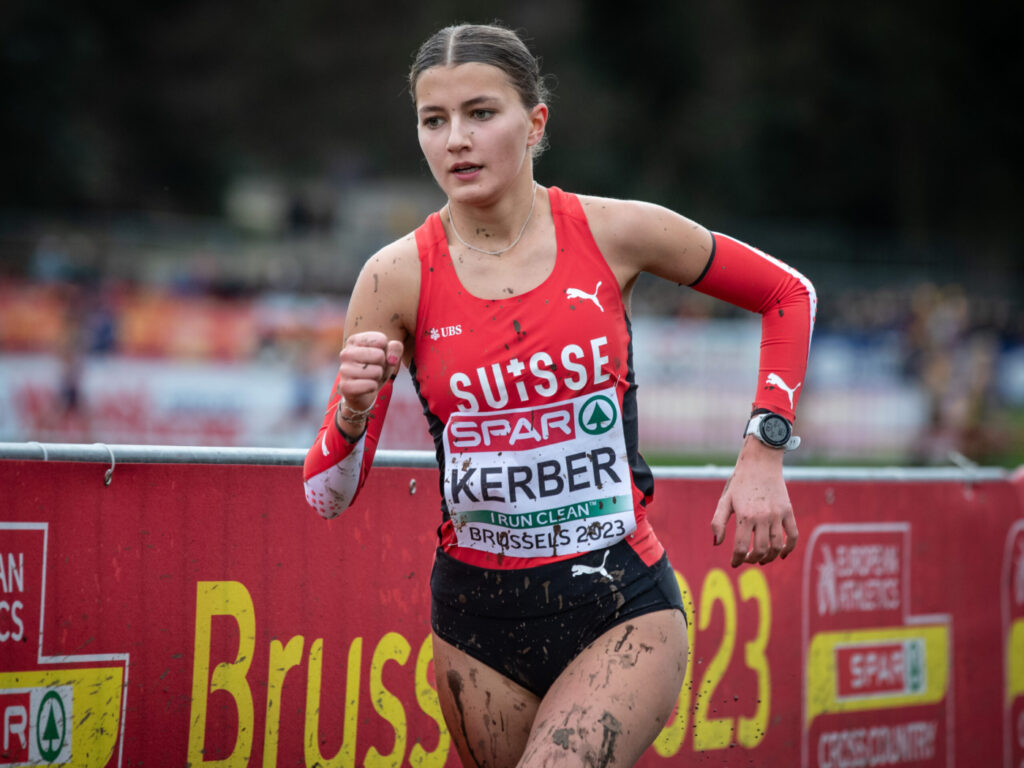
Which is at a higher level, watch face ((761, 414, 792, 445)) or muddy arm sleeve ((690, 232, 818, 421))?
muddy arm sleeve ((690, 232, 818, 421))

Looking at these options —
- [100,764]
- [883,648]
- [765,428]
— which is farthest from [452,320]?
[883,648]

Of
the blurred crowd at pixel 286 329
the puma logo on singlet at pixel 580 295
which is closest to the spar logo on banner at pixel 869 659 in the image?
the puma logo on singlet at pixel 580 295

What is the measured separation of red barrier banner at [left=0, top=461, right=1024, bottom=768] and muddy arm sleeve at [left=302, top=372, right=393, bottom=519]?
992mm

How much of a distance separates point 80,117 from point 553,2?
21630 mm

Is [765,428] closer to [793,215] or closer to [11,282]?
[11,282]

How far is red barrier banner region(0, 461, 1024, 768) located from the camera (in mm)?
3750

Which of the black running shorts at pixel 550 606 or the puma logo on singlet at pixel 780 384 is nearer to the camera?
the black running shorts at pixel 550 606

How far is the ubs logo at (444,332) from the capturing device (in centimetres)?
315

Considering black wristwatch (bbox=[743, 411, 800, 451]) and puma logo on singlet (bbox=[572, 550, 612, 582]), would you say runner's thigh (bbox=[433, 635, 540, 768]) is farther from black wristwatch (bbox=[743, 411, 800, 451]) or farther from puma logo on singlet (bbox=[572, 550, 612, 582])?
black wristwatch (bbox=[743, 411, 800, 451])

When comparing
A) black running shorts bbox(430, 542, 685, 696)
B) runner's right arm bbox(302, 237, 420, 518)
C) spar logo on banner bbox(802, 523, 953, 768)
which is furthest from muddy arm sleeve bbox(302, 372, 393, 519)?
spar logo on banner bbox(802, 523, 953, 768)

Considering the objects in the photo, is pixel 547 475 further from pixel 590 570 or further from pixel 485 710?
pixel 485 710

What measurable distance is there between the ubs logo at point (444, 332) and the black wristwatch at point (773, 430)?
809mm

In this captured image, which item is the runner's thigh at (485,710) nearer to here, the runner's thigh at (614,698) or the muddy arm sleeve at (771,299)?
the runner's thigh at (614,698)

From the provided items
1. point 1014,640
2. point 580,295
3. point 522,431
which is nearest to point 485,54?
point 580,295
